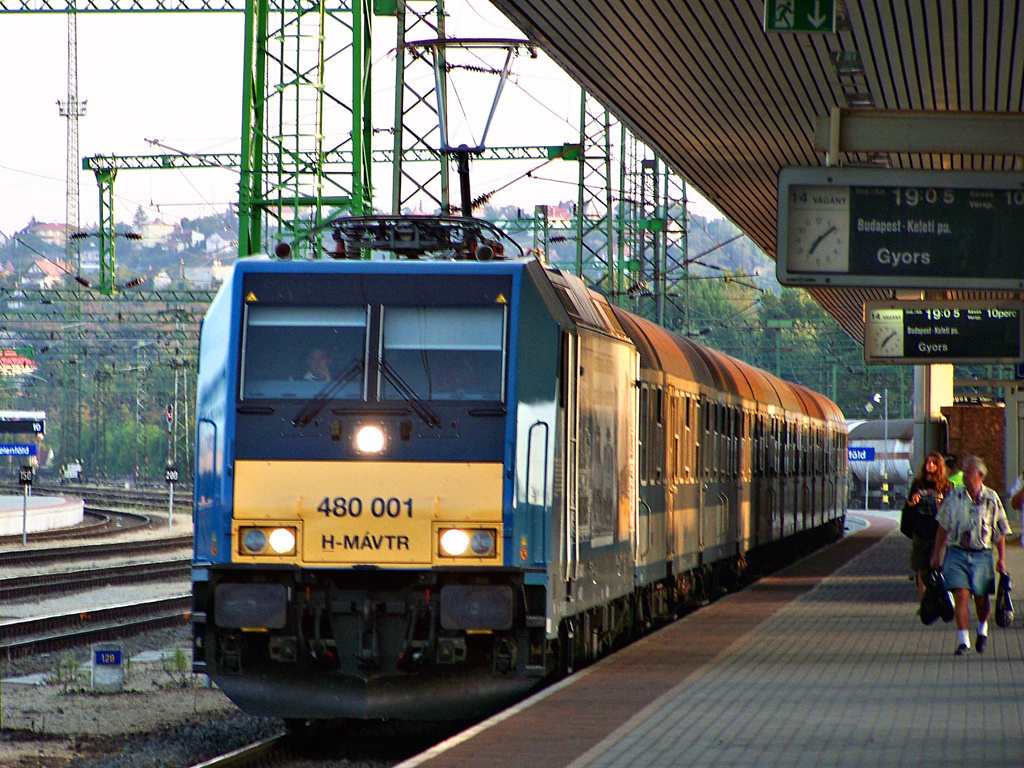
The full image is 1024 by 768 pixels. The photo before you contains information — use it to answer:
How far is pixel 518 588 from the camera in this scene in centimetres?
945

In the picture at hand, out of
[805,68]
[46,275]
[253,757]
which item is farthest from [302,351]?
[46,275]

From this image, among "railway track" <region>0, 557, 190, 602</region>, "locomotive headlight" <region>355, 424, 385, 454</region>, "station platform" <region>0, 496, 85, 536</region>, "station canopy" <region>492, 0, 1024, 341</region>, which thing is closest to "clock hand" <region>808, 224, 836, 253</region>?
"station canopy" <region>492, 0, 1024, 341</region>

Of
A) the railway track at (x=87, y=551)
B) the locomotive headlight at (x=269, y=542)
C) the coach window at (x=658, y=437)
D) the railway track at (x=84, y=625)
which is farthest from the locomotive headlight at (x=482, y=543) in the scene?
the railway track at (x=87, y=551)

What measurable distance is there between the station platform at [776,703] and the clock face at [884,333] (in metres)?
6.44

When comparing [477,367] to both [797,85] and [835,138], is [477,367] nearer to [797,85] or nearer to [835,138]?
[835,138]

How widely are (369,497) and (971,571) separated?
16.7ft

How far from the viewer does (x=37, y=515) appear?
A: 44.3m

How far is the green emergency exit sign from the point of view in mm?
11016

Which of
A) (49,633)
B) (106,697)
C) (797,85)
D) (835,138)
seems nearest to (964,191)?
(835,138)

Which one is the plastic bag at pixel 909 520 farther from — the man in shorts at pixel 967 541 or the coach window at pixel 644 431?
the coach window at pixel 644 431

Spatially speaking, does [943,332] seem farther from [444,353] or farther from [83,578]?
[83,578]

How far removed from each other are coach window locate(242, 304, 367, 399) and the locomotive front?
0.04 ft

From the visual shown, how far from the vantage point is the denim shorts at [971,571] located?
11.9 metres

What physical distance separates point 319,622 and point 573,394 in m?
2.26
